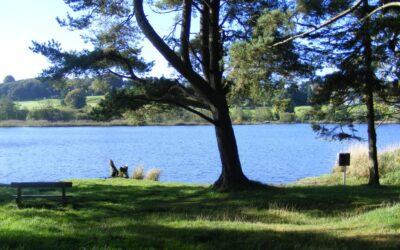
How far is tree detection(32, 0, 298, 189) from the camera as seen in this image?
15961 mm

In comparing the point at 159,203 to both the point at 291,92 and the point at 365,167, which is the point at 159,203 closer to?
the point at 291,92

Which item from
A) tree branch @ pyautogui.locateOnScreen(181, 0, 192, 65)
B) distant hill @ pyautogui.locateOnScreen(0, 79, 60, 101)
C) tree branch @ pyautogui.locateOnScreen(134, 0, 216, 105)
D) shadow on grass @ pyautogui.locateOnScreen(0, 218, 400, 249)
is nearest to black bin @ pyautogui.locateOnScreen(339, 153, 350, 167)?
tree branch @ pyautogui.locateOnScreen(134, 0, 216, 105)

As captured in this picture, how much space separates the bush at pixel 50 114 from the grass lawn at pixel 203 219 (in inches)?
4113

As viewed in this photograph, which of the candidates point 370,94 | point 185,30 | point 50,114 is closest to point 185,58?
point 185,30

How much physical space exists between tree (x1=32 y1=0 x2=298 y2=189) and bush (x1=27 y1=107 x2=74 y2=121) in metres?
103

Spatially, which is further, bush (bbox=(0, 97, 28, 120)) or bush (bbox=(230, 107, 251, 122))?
bush (bbox=(0, 97, 28, 120))

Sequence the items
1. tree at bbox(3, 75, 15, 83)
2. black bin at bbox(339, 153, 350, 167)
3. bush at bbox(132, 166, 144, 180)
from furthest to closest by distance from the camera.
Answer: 1. tree at bbox(3, 75, 15, 83)
2. bush at bbox(132, 166, 144, 180)
3. black bin at bbox(339, 153, 350, 167)

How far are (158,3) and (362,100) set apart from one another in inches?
307

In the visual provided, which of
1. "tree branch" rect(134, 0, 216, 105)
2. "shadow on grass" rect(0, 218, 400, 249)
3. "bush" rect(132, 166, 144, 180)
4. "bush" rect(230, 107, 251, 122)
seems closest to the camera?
"shadow on grass" rect(0, 218, 400, 249)

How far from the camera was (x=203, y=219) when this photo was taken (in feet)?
33.4

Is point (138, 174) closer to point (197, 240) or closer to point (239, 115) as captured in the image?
point (197, 240)

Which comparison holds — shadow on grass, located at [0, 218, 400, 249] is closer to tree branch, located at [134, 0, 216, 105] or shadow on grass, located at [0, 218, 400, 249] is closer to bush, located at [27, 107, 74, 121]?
tree branch, located at [134, 0, 216, 105]

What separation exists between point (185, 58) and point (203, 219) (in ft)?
23.3

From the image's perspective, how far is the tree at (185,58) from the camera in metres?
16.0
